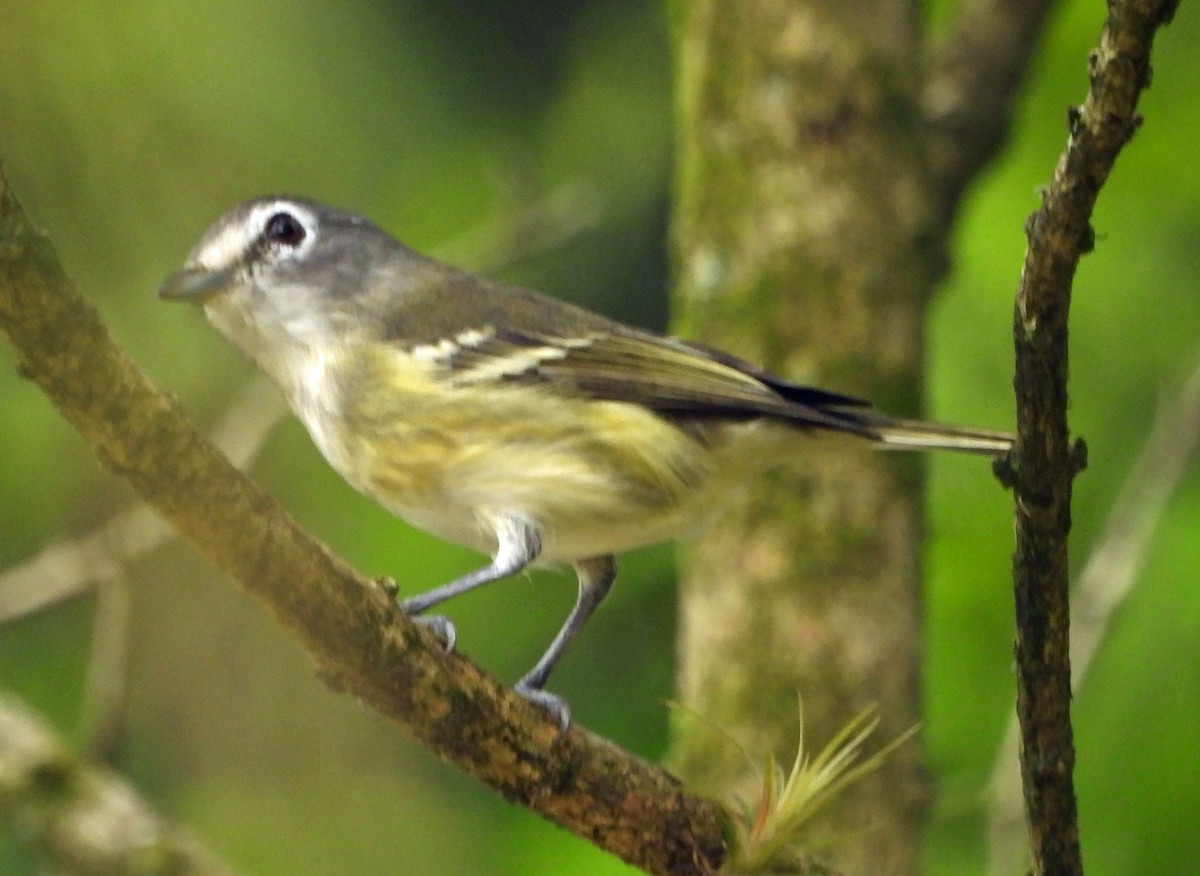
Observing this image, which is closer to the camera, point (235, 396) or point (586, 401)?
point (586, 401)

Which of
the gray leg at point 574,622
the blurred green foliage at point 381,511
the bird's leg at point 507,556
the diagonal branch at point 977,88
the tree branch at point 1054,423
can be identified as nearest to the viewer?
the tree branch at point 1054,423

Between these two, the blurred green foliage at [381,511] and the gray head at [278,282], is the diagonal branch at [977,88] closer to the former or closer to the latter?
the blurred green foliage at [381,511]

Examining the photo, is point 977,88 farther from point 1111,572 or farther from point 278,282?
point 278,282

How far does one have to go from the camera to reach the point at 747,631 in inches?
157

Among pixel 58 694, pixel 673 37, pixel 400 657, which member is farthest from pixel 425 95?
pixel 400 657

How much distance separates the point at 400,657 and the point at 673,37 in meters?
3.21

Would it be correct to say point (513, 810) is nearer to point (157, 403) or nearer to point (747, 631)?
point (747, 631)

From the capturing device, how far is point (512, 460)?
3.03 meters

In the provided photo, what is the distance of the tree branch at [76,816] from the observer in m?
3.08

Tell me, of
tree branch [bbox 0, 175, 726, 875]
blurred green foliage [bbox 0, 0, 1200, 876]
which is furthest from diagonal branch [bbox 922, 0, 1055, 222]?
tree branch [bbox 0, 175, 726, 875]

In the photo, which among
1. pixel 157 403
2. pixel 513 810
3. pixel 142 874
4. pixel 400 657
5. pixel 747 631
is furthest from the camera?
pixel 513 810

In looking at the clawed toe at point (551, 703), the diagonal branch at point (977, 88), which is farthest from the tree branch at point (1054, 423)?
the diagonal branch at point (977, 88)

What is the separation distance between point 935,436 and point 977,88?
7.34 ft

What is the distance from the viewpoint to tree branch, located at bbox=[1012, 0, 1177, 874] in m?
1.63
